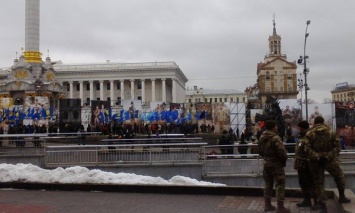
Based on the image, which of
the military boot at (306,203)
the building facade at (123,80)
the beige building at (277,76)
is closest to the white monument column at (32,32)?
the building facade at (123,80)

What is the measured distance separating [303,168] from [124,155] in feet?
31.3

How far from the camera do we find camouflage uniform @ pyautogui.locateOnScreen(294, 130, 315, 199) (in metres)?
8.96

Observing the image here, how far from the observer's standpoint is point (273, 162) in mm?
8695

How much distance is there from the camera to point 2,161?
18.0m

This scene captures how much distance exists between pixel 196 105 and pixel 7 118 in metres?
17.0

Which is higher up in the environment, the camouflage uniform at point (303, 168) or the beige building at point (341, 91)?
the beige building at point (341, 91)

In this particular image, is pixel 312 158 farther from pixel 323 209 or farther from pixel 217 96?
pixel 217 96

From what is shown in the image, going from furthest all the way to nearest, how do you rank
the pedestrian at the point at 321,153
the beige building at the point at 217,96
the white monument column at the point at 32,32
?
1. the beige building at the point at 217,96
2. the white monument column at the point at 32,32
3. the pedestrian at the point at 321,153

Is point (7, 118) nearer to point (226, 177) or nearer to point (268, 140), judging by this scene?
point (226, 177)

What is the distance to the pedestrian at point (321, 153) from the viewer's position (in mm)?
8477

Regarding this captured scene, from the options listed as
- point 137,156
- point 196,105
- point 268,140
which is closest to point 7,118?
point 196,105

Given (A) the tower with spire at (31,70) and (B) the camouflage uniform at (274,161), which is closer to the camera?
(B) the camouflage uniform at (274,161)

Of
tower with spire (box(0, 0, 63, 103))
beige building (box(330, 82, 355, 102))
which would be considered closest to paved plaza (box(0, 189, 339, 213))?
tower with spire (box(0, 0, 63, 103))

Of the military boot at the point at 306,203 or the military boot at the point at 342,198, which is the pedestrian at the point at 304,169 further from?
the military boot at the point at 342,198
